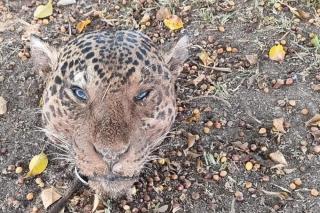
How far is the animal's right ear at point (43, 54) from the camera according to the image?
15.0 feet

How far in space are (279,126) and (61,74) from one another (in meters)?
1.91

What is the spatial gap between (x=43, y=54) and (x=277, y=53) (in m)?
2.12

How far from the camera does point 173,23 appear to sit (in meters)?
5.88

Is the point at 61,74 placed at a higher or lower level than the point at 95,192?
higher

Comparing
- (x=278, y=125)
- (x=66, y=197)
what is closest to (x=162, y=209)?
(x=66, y=197)

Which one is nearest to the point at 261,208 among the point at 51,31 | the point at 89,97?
the point at 89,97

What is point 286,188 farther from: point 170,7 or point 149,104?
point 170,7

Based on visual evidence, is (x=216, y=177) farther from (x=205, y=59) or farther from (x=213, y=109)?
(x=205, y=59)

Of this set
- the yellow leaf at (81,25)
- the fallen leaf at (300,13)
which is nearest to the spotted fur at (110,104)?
the yellow leaf at (81,25)

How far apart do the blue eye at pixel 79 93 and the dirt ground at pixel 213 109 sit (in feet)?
3.72

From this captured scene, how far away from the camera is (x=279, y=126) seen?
521 cm

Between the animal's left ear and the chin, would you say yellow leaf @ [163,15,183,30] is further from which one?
the chin

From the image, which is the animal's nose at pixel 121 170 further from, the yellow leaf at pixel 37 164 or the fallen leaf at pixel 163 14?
the fallen leaf at pixel 163 14

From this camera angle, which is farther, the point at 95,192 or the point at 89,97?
the point at 95,192
